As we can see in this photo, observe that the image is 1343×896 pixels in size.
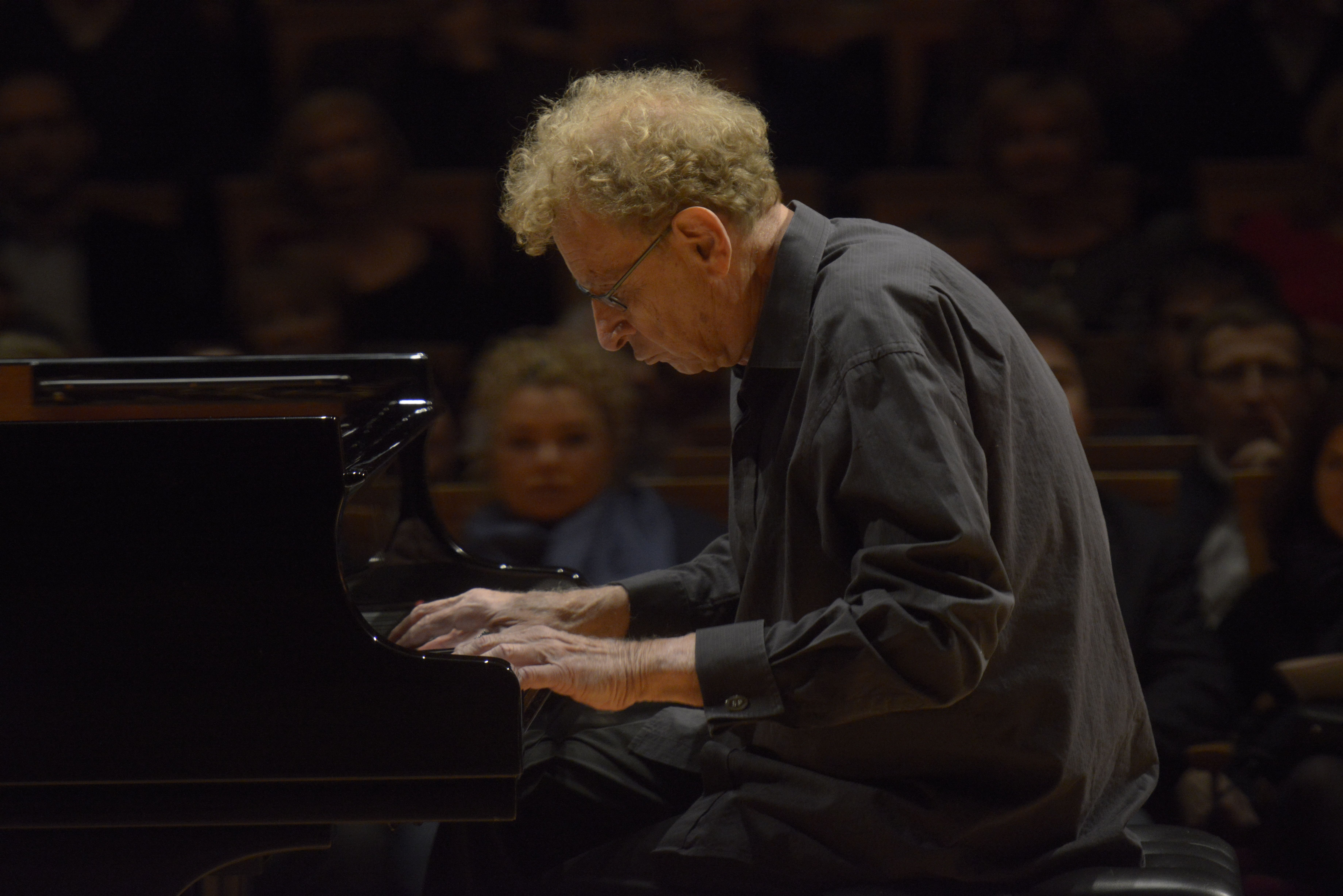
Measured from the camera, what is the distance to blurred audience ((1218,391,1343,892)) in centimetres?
241

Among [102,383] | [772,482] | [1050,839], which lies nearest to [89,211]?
[102,383]

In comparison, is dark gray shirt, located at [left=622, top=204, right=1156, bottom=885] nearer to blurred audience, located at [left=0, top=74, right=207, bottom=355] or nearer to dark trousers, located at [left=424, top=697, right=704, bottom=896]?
dark trousers, located at [left=424, top=697, right=704, bottom=896]

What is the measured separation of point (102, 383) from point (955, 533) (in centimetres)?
125

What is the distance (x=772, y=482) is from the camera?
1.53 metres

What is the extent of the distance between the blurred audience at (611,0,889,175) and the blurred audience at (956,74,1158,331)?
49 cm

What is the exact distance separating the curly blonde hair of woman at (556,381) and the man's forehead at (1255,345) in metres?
Answer: 1.40

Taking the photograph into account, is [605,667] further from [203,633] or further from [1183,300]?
[1183,300]

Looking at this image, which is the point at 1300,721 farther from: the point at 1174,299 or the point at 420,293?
the point at 420,293

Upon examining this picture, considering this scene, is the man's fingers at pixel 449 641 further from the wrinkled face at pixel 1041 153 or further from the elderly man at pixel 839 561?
the wrinkled face at pixel 1041 153

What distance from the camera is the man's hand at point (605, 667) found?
1389mm

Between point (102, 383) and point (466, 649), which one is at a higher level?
point (102, 383)

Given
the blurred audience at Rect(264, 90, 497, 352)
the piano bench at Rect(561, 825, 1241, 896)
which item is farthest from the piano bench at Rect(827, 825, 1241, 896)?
the blurred audience at Rect(264, 90, 497, 352)

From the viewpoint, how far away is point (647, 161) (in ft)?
4.92

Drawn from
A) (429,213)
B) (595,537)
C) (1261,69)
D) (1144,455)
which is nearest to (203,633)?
(595,537)
